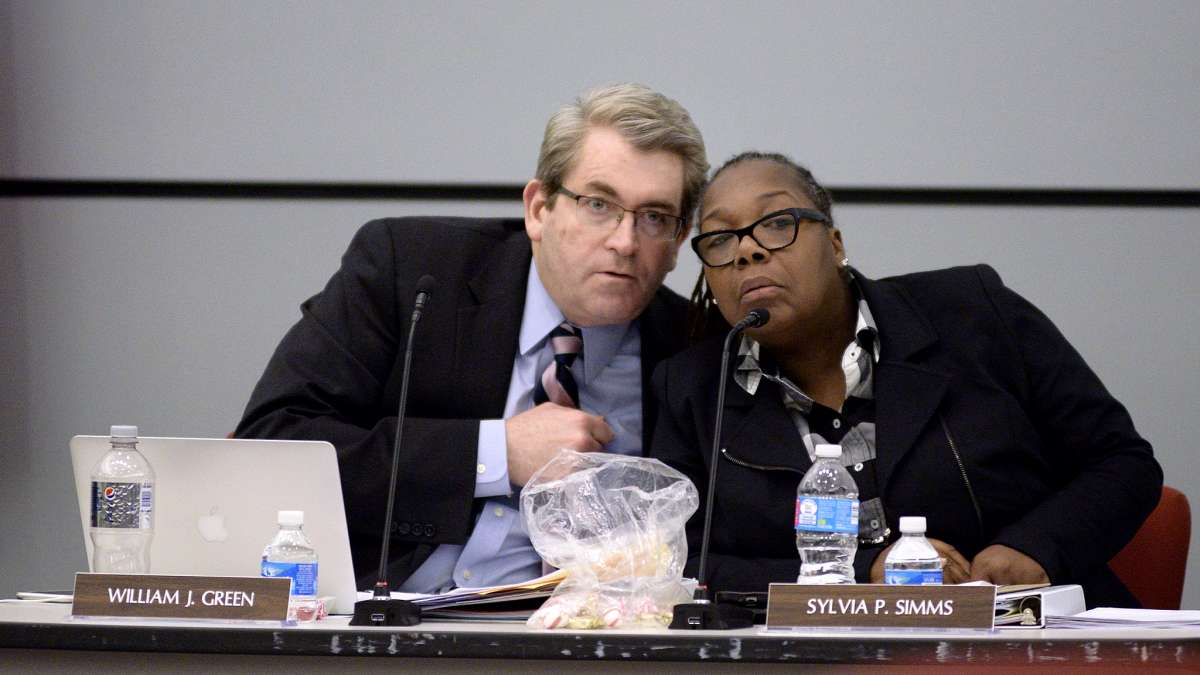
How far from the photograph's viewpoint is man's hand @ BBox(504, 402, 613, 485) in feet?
6.88

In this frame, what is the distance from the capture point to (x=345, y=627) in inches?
51.2

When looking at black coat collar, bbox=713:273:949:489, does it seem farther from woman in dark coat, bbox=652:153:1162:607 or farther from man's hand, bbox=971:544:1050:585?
man's hand, bbox=971:544:1050:585

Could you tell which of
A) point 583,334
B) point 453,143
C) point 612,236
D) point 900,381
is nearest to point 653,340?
point 583,334

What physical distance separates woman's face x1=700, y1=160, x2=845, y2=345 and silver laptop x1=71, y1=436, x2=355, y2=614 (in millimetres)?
772

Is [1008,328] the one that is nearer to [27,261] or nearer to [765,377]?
[765,377]

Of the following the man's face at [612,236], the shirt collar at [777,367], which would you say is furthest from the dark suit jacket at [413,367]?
the shirt collar at [777,367]

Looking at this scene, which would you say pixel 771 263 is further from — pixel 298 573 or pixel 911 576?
pixel 298 573

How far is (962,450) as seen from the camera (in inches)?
79.4

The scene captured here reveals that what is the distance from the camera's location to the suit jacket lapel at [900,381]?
2.00 m

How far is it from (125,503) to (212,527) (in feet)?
0.35

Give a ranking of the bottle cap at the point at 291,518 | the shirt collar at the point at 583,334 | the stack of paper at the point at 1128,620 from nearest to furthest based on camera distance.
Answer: the stack of paper at the point at 1128,620, the bottle cap at the point at 291,518, the shirt collar at the point at 583,334

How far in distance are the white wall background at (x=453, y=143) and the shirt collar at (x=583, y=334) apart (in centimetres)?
62

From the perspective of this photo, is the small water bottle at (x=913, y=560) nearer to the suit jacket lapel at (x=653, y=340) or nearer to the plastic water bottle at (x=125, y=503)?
→ the suit jacket lapel at (x=653, y=340)

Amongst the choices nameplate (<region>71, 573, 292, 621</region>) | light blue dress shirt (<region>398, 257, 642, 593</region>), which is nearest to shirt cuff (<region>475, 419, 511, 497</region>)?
light blue dress shirt (<region>398, 257, 642, 593</region>)
